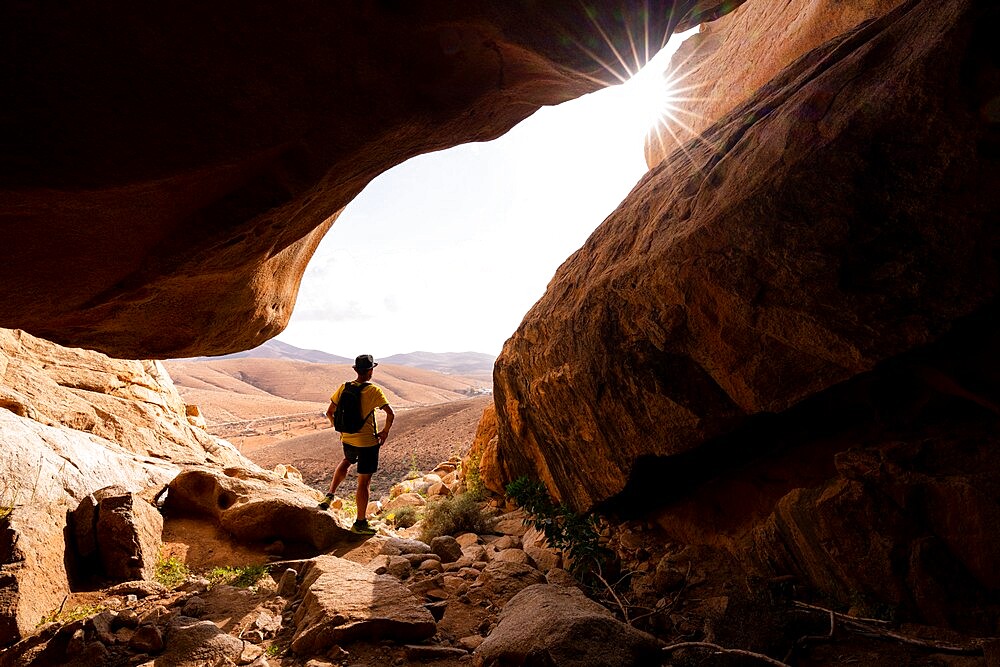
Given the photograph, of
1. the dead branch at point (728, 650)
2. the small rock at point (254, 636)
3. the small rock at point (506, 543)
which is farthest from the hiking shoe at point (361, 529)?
the dead branch at point (728, 650)

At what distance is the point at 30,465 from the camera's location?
4.42 metres

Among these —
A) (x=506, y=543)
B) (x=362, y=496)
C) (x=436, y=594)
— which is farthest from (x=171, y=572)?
(x=506, y=543)

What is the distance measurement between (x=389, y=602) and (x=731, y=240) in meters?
3.80

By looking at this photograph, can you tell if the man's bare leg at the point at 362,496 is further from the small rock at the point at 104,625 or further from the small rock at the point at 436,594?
the small rock at the point at 104,625

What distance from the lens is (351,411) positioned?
631cm

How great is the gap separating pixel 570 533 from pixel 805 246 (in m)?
3.35

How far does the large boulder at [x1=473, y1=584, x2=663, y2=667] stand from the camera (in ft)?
8.41

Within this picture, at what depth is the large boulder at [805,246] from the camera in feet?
8.20

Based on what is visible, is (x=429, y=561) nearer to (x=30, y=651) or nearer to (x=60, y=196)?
(x=30, y=651)

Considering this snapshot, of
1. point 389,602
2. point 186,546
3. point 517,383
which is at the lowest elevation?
point 389,602

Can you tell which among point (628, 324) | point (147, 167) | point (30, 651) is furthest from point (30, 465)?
point (628, 324)

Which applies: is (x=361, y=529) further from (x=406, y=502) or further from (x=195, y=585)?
(x=406, y=502)

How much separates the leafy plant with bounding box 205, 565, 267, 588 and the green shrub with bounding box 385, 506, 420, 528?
3266 millimetres

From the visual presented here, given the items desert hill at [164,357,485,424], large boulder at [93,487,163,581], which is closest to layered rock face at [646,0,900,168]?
large boulder at [93,487,163,581]
